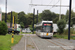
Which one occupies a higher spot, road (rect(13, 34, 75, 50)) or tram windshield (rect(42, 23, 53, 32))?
tram windshield (rect(42, 23, 53, 32))

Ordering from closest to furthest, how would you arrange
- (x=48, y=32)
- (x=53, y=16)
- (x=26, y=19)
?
(x=48, y=32), (x=53, y=16), (x=26, y=19)

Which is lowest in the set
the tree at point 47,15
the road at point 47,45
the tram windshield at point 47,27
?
the road at point 47,45

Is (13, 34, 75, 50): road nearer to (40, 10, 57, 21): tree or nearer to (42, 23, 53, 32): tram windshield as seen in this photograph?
(42, 23, 53, 32): tram windshield

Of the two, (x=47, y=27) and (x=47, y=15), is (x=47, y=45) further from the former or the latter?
(x=47, y=15)

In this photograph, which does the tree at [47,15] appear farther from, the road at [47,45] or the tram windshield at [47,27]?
the road at [47,45]

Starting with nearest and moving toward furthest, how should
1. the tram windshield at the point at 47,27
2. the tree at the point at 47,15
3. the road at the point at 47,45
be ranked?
the road at the point at 47,45, the tram windshield at the point at 47,27, the tree at the point at 47,15

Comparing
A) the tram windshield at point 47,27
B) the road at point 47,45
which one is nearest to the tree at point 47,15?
the tram windshield at point 47,27

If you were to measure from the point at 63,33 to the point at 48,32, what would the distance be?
9.10 m

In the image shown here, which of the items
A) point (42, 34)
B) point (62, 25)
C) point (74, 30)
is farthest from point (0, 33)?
point (74, 30)

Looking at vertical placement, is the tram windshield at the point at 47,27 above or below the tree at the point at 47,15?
below

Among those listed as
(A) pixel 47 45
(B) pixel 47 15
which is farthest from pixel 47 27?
(B) pixel 47 15

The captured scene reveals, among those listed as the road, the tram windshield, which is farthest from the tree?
the road

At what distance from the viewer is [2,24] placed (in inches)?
1148

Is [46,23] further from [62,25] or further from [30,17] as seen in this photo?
[30,17]
